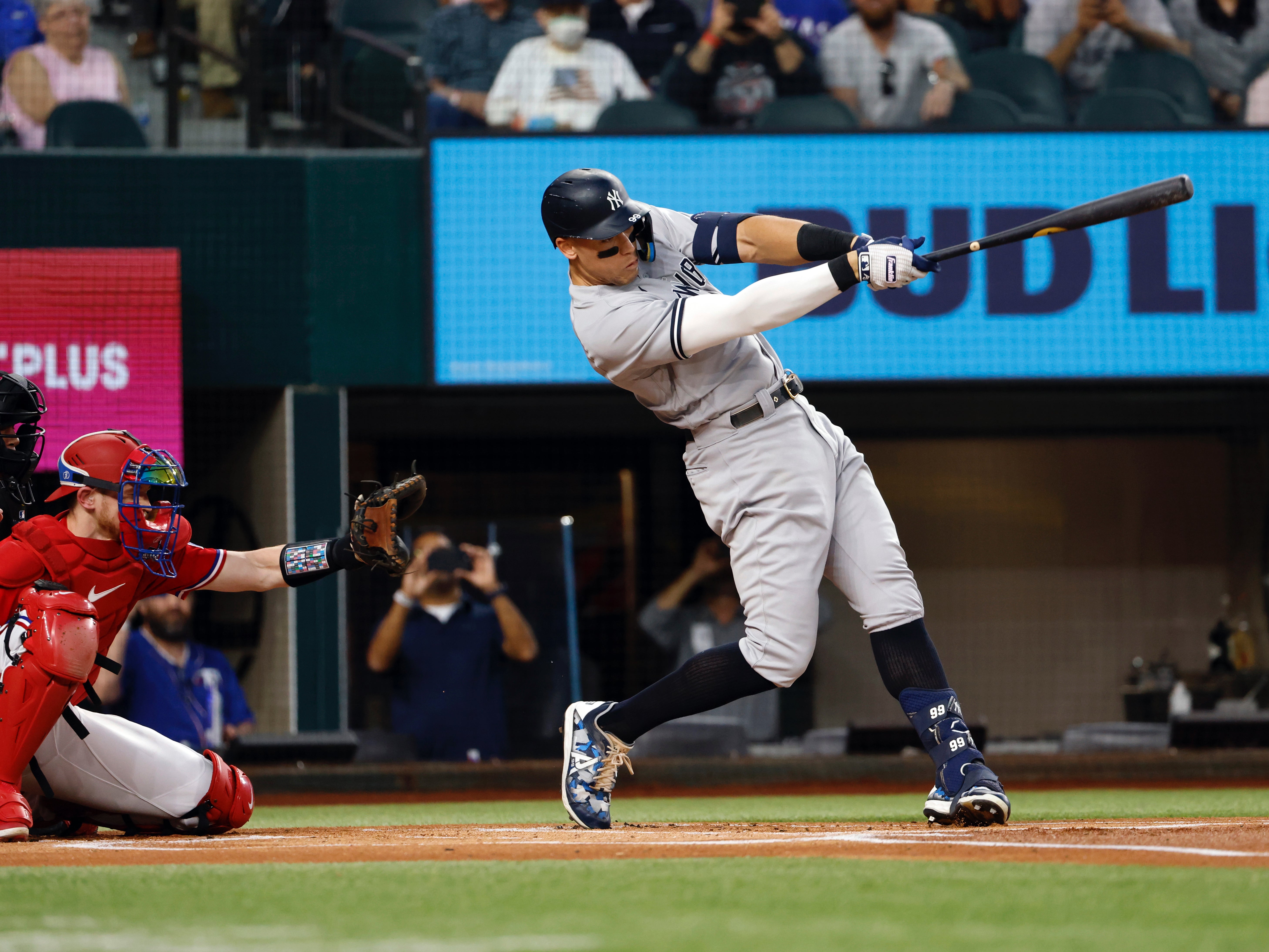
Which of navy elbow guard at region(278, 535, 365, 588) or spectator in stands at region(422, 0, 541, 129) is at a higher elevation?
spectator in stands at region(422, 0, 541, 129)

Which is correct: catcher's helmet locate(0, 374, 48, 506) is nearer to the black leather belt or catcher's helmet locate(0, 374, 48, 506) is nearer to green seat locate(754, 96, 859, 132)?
the black leather belt

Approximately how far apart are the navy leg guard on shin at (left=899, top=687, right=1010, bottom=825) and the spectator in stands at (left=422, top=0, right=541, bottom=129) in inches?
230

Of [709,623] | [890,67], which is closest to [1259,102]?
[890,67]

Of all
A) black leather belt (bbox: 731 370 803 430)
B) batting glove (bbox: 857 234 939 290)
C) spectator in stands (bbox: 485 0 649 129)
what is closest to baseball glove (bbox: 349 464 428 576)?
black leather belt (bbox: 731 370 803 430)

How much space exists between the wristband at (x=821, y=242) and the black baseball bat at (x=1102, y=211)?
9.4 inches

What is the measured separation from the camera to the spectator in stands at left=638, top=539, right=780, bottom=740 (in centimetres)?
891

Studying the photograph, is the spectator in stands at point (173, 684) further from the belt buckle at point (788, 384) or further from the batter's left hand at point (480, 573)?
the belt buckle at point (788, 384)

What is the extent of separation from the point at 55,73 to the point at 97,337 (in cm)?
167

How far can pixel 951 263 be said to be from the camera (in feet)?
28.5

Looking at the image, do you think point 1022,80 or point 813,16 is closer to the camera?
point 1022,80

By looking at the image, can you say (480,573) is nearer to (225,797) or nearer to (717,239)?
(225,797)

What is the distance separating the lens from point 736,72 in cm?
905

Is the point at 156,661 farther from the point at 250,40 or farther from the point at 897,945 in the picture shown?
the point at 897,945

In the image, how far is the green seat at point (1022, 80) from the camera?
9.10 meters
